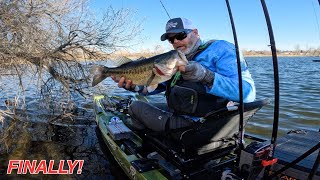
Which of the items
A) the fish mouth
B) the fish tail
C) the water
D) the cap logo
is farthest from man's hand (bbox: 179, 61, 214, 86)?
the water

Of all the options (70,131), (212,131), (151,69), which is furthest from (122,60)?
(70,131)

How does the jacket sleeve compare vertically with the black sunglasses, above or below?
below

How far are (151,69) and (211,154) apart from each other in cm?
168

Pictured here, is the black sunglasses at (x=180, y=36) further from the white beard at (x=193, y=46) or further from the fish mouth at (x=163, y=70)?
the fish mouth at (x=163, y=70)

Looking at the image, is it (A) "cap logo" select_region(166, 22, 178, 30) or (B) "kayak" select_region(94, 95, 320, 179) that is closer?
(B) "kayak" select_region(94, 95, 320, 179)

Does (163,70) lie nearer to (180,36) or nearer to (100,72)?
(180,36)

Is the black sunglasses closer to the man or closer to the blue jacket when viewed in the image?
the man

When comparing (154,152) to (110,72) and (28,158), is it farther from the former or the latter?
(28,158)

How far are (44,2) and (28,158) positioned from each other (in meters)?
4.79

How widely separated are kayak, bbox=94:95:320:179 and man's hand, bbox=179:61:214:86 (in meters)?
0.63

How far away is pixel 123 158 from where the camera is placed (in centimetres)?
545

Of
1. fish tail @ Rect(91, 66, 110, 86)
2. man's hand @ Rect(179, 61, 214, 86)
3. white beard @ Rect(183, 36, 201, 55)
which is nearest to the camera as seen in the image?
man's hand @ Rect(179, 61, 214, 86)

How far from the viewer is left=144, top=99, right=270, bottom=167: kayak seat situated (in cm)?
386

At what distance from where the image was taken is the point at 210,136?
400 centimetres
